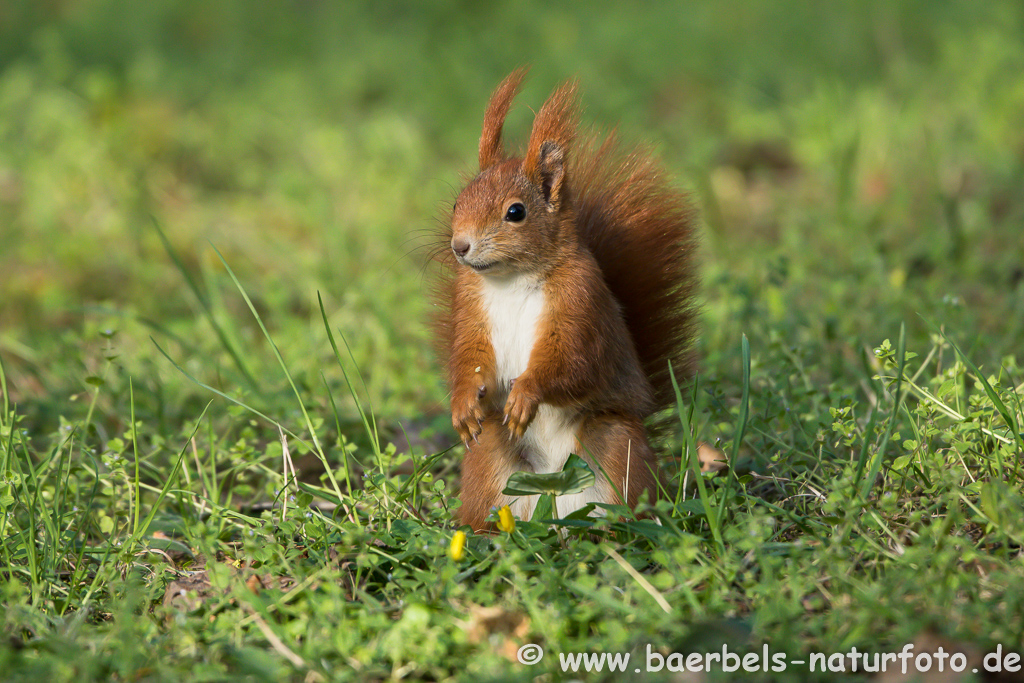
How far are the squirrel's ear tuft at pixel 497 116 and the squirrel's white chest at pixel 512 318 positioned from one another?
0.33 m

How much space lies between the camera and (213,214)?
192 inches

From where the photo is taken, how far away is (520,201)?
206 centimetres

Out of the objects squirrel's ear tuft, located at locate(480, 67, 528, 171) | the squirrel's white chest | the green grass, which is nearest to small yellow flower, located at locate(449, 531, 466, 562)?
the green grass

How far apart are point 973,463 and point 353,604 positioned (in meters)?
1.39

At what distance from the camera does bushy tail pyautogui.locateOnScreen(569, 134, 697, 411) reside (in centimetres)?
225

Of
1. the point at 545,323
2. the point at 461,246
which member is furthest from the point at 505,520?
the point at 461,246

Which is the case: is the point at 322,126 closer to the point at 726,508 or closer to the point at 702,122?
the point at 702,122

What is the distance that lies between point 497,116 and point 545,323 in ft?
1.69

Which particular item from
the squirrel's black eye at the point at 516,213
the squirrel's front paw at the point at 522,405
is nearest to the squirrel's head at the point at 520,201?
the squirrel's black eye at the point at 516,213

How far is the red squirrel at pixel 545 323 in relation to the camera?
1.98 meters

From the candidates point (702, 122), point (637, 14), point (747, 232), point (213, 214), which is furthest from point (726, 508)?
point (637, 14)

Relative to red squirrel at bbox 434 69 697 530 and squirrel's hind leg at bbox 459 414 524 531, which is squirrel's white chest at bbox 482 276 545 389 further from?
squirrel's hind leg at bbox 459 414 524 531

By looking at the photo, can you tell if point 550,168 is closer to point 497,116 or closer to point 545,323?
point 497,116

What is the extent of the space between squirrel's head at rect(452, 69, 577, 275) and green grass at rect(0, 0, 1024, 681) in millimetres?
278
